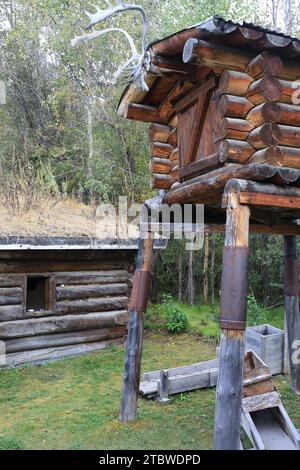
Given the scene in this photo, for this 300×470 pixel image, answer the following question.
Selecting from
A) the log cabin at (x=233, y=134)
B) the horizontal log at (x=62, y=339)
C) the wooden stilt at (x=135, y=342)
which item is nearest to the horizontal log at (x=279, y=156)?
the log cabin at (x=233, y=134)

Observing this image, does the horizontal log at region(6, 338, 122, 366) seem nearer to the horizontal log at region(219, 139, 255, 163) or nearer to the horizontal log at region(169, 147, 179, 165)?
the horizontal log at region(169, 147, 179, 165)

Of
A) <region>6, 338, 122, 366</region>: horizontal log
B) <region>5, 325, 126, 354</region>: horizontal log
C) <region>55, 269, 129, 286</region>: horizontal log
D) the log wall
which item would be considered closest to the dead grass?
the log wall

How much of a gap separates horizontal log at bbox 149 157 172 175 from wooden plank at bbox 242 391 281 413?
3.25 meters

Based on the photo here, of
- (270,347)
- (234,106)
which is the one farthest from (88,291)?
(234,106)

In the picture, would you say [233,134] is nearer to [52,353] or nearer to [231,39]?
[231,39]

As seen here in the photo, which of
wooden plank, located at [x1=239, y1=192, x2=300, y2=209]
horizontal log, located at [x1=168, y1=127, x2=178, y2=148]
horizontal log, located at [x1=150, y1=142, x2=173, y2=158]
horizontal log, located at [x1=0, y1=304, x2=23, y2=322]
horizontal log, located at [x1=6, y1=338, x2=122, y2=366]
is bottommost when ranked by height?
horizontal log, located at [x1=6, y1=338, x2=122, y2=366]

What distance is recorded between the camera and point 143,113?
20.2 ft

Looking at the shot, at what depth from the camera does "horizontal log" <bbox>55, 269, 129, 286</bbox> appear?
9482 millimetres

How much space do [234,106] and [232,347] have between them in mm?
2405

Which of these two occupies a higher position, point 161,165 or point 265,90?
point 265,90

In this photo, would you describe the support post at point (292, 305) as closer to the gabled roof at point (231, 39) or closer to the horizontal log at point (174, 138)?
the horizontal log at point (174, 138)

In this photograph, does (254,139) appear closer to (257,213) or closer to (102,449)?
(257,213)

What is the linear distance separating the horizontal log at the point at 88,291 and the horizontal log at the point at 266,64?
21.7ft
